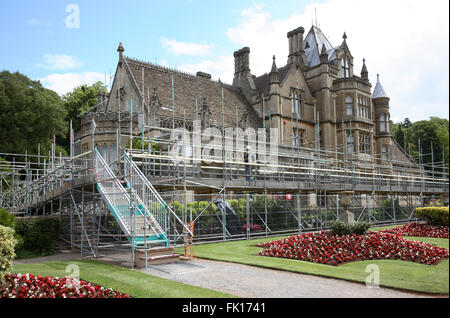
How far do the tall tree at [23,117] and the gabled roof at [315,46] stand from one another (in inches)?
1200

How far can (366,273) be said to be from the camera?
394 inches

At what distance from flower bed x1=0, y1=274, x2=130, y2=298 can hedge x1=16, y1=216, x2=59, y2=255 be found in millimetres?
7716

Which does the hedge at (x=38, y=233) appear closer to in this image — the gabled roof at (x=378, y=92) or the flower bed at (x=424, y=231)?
the flower bed at (x=424, y=231)

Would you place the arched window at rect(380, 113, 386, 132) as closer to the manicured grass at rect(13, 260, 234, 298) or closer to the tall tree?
the tall tree

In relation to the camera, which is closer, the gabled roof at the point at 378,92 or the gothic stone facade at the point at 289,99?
the gothic stone facade at the point at 289,99

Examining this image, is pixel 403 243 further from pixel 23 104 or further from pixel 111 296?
pixel 23 104

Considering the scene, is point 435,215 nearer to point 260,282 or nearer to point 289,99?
point 260,282

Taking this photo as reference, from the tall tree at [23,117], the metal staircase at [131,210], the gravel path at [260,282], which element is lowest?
the gravel path at [260,282]

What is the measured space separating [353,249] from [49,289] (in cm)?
919

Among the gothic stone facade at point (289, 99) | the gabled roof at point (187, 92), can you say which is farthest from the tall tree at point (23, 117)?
the gabled roof at point (187, 92)

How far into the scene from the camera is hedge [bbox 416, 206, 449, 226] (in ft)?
62.7

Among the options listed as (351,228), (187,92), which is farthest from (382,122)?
(351,228)

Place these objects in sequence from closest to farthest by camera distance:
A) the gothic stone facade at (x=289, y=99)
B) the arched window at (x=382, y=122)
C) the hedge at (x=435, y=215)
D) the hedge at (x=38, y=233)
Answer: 1. the hedge at (x=38, y=233)
2. the hedge at (x=435, y=215)
3. the gothic stone facade at (x=289, y=99)
4. the arched window at (x=382, y=122)

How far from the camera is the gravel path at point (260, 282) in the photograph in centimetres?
797
